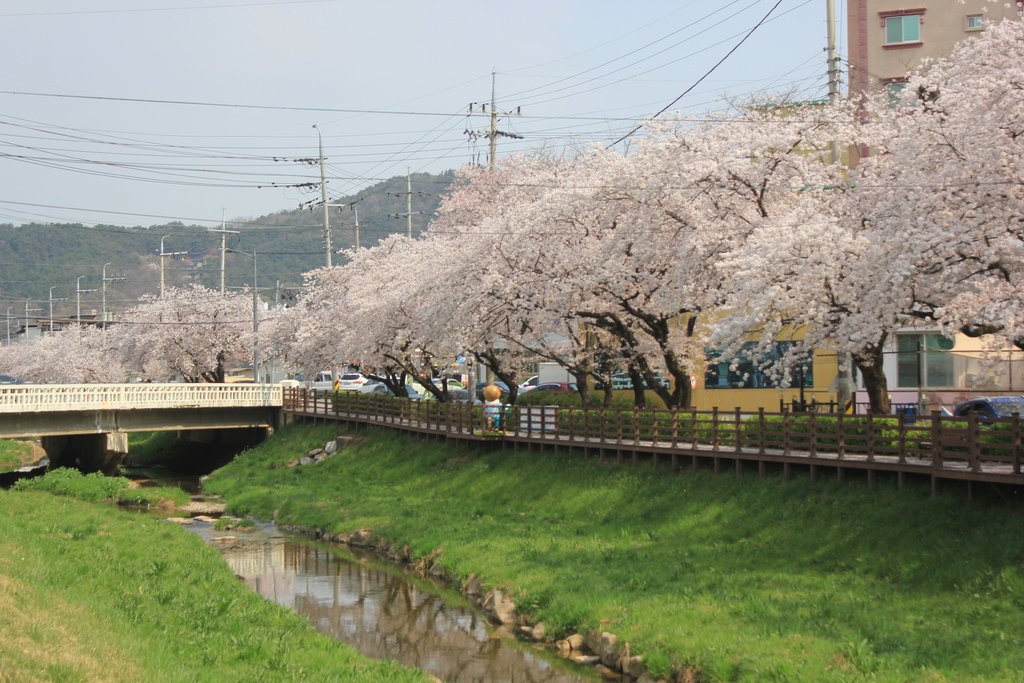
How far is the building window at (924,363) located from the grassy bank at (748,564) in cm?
1577

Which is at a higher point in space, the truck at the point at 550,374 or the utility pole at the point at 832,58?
the utility pole at the point at 832,58

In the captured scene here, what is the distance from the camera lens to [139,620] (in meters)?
17.8

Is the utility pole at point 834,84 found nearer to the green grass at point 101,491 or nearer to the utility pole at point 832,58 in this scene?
the utility pole at point 832,58

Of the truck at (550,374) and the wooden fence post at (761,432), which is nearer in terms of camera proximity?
the wooden fence post at (761,432)

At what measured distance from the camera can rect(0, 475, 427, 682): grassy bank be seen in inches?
523

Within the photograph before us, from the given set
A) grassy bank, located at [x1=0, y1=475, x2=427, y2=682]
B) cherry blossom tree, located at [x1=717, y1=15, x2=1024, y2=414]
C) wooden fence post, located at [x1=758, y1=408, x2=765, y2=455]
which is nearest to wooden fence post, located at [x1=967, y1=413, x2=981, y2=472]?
cherry blossom tree, located at [x1=717, y1=15, x2=1024, y2=414]

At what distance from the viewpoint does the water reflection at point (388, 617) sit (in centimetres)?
2031

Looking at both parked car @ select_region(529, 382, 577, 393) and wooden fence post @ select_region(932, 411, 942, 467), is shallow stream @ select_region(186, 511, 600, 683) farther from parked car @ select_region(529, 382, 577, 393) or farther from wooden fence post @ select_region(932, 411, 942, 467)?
parked car @ select_region(529, 382, 577, 393)

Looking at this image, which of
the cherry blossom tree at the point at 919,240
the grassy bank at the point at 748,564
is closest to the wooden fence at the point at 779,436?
the grassy bank at the point at 748,564

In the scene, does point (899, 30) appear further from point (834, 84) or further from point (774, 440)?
point (774, 440)

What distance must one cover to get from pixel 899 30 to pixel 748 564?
1411 inches

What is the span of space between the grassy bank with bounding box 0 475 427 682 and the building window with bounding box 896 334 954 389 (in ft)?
90.5

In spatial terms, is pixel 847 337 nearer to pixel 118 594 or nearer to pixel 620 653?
pixel 620 653

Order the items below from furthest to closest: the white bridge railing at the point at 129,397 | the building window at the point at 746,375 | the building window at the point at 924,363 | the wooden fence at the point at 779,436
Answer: the white bridge railing at the point at 129,397, the building window at the point at 746,375, the building window at the point at 924,363, the wooden fence at the point at 779,436
